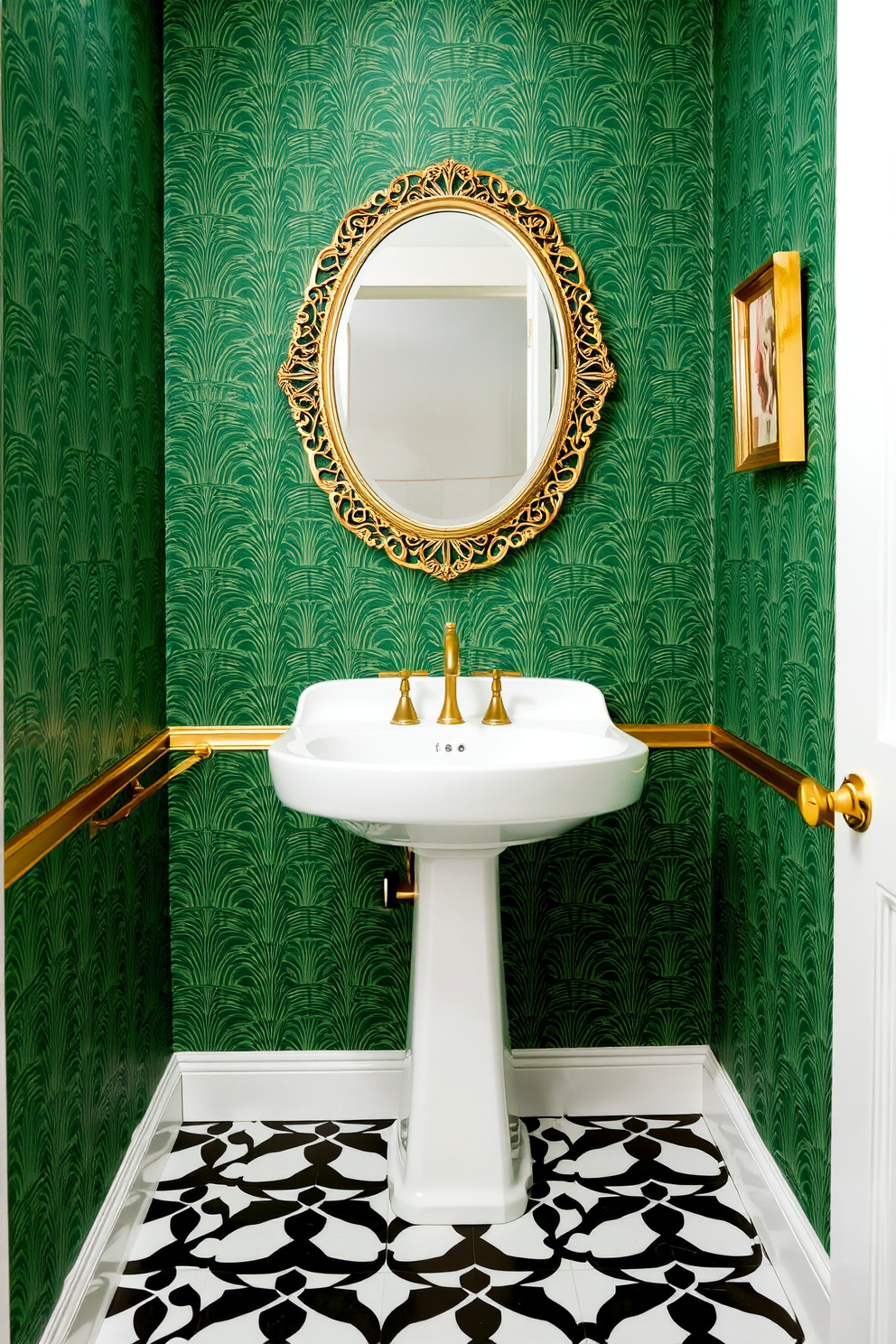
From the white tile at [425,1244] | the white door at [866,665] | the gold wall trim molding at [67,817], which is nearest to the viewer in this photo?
the white door at [866,665]

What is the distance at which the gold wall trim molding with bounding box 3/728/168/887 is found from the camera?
1306 mm

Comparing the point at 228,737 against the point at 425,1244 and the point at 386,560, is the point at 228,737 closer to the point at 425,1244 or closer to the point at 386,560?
the point at 386,560

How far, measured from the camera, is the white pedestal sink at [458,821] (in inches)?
64.3

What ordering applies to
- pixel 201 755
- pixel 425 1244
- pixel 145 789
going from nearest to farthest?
1. pixel 425 1244
2. pixel 145 789
3. pixel 201 755

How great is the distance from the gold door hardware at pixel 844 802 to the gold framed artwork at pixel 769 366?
0.68 metres

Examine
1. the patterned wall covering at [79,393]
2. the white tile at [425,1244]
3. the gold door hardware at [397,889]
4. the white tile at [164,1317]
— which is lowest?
the white tile at [164,1317]

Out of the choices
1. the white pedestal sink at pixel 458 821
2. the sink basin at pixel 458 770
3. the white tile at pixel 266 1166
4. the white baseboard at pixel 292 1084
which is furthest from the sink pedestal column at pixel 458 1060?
the white baseboard at pixel 292 1084

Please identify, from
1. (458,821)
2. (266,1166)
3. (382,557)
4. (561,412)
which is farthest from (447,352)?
(266,1166)

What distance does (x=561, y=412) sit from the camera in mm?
2217

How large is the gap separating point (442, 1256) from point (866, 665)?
133 centimetres

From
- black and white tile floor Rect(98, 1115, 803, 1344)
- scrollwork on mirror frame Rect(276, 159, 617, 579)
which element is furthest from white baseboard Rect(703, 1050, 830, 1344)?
scrollwork on mirror frame Rect(276, 159, 617, 579)

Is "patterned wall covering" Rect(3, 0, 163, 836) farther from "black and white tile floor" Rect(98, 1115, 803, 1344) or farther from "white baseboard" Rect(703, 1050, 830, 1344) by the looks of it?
"white baseboard" Rect(703, 1050, 830, 1344)

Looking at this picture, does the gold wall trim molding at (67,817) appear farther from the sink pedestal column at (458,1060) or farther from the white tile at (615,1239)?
the white tile at (615,1239)

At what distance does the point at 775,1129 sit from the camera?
72.1 inches
